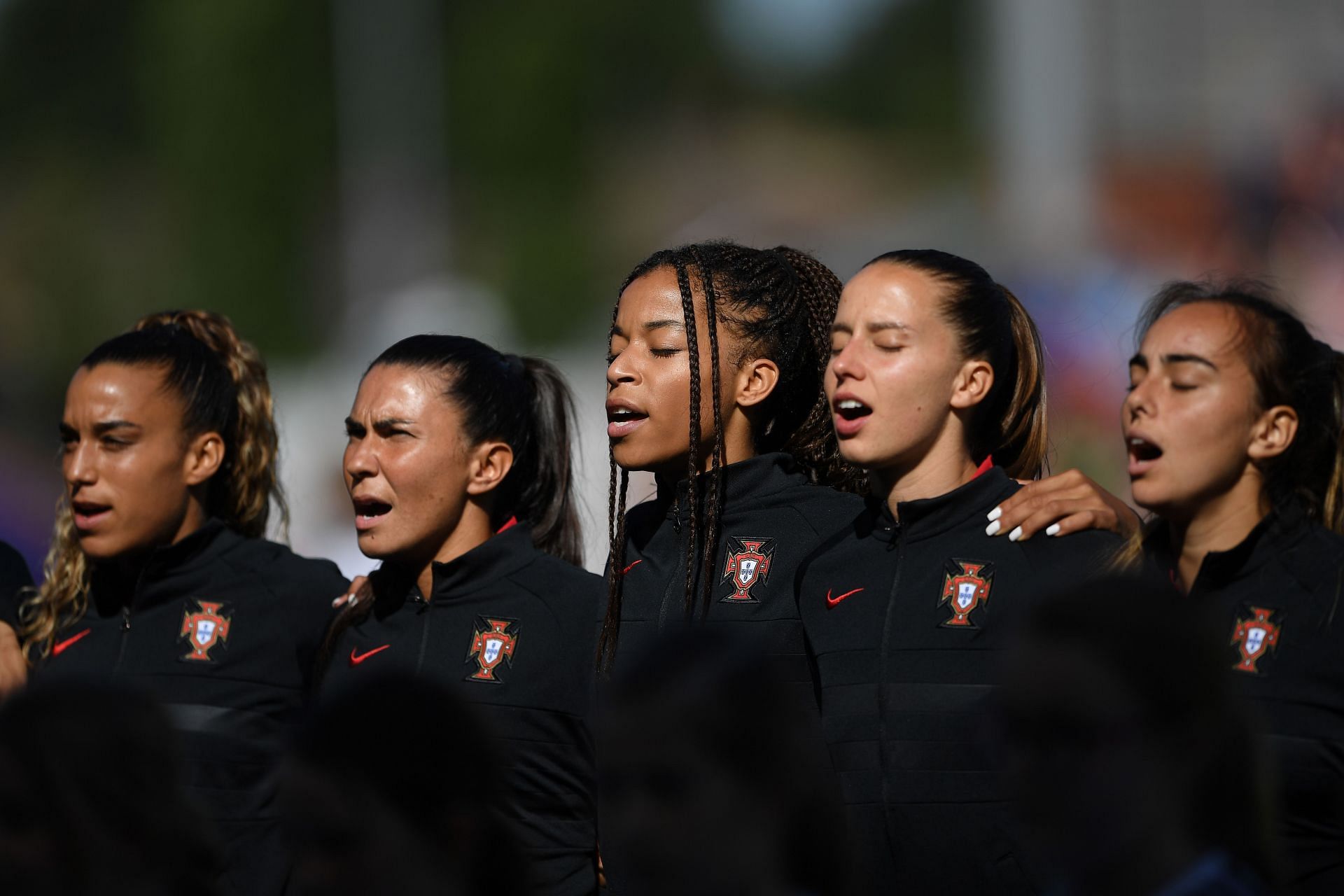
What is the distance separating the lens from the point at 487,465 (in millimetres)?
4699

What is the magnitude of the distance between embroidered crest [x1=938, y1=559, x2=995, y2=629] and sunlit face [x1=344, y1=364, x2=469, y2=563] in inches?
60.0

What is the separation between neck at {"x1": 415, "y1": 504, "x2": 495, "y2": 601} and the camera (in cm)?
463

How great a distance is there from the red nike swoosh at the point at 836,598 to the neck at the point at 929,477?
19 centimetres

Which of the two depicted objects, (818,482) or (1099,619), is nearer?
(1099,619)

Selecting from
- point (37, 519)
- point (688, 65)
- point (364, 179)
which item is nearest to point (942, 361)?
point (37, 519)

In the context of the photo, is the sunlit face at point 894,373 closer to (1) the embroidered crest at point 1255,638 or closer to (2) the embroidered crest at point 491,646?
(1) the embroidered crest at point 1255,638

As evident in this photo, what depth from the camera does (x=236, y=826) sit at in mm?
4445

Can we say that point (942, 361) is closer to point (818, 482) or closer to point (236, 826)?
point (818, 482)

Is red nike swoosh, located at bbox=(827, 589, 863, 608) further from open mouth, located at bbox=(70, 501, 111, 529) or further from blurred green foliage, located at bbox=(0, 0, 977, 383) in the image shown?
blurred green foliage, located at bbox=(0, 0, 977, 383)

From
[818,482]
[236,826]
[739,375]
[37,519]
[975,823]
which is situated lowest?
[37,519]

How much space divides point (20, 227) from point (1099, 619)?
2567 cm

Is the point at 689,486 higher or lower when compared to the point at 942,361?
lower

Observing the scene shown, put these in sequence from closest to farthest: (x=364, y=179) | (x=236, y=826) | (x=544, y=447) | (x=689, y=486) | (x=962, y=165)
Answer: (x=689, y=486) → (x=236, y=826) → (x=544, y=447) → (x=364, y=179) → (x=962, y=165)

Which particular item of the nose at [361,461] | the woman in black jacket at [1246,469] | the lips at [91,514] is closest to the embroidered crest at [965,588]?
Result: the woman in black jacket at [1246,469]
